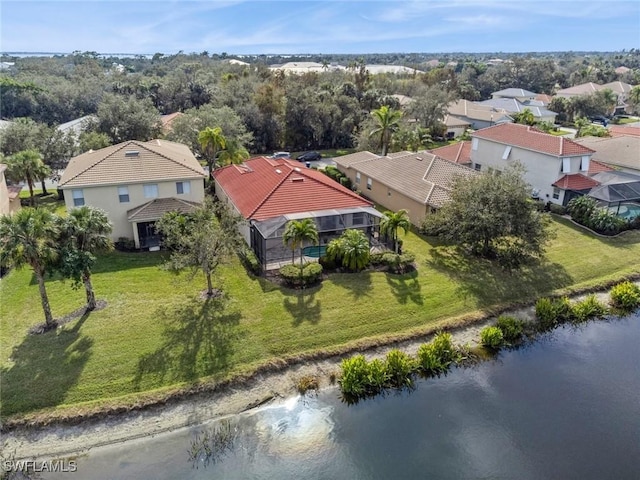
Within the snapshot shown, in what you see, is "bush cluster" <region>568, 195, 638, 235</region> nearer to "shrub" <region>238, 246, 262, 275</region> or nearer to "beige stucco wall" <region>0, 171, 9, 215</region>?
"shrub" <region>238, 246, 262, 275</region>

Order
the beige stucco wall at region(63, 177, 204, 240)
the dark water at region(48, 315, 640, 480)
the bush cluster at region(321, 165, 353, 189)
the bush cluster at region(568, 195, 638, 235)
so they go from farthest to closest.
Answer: the bush cluster at region(321, 165, 353, 189)
the bush cluster at region(568, 195, 638, 235)
the beige stucco wall at region(63, 177, 204, 240)
the dark water at region(48, 315, 640, 480)

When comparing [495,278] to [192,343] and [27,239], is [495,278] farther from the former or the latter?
[27,239]

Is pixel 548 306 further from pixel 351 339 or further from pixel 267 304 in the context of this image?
pixel 267 304

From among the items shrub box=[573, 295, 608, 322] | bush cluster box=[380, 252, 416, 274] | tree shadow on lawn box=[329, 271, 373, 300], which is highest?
bush cluster box=[380, 252, 416, 274]

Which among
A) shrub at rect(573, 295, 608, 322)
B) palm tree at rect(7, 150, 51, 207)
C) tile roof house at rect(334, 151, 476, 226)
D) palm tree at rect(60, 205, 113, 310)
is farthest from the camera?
palm tree at rect(7, 150, 51, 207)

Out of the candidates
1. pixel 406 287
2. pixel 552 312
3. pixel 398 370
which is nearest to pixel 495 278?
pixel 552 312

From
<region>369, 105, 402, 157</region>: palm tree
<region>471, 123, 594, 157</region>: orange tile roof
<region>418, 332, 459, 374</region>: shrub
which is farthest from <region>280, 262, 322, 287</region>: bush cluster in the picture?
<region>369, 105, 402, 157</region>: palm tree

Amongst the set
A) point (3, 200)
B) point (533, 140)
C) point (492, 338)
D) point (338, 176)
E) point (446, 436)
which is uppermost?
point (533, 140)

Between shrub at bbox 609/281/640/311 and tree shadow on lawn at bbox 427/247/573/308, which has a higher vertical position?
tree shadow on lawn at bbox 427/247/573/308

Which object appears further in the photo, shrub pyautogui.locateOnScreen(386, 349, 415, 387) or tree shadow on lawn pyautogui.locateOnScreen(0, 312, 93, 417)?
shrub pyautogui.locateOnScreen(386, 349, 415, 387)
